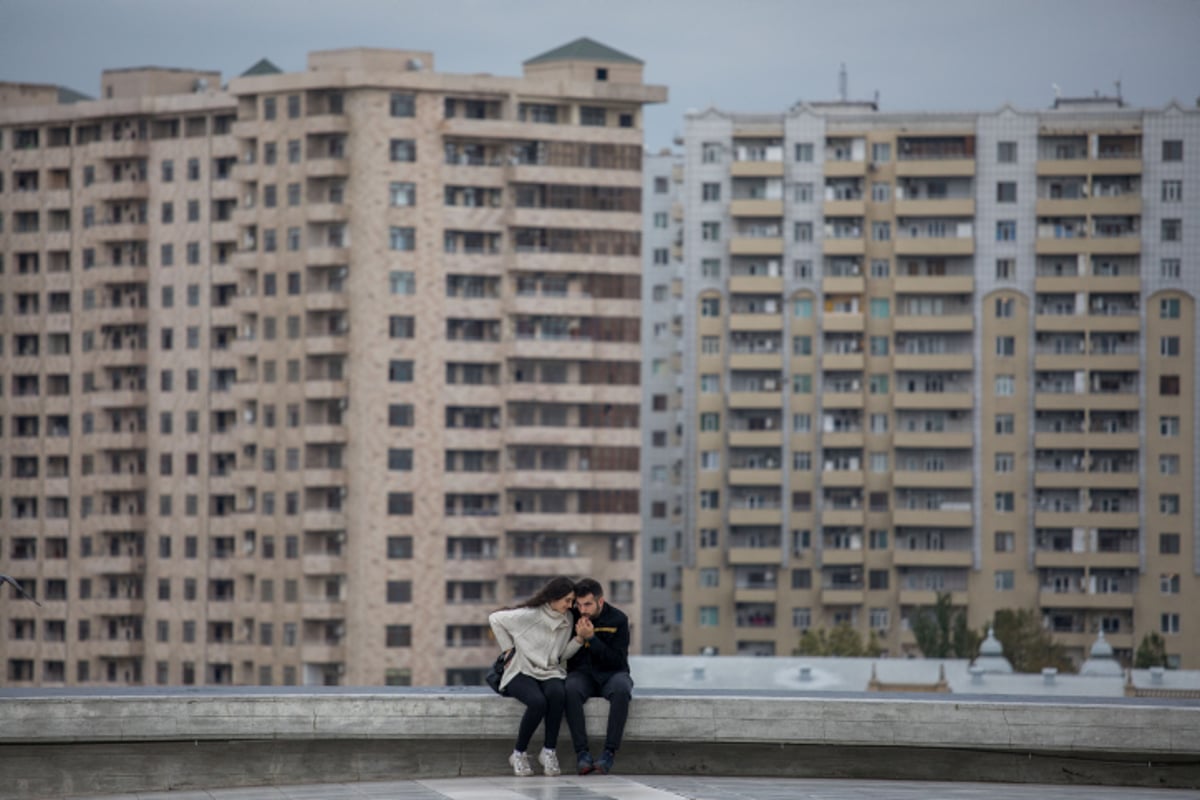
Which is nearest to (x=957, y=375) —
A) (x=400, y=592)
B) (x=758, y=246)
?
(x=758, y=246)

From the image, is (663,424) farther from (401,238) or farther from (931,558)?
(401,238)

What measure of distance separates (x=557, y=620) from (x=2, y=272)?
3596 inches

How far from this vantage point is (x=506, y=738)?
1800 centimetres

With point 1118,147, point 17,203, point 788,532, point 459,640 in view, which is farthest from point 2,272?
point 1118,147

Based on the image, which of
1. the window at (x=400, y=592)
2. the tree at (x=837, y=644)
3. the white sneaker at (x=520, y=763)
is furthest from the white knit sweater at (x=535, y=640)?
the tree at (x=837, y=644)

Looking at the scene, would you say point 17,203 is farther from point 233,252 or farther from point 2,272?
point 233,252

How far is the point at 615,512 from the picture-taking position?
92.8 m

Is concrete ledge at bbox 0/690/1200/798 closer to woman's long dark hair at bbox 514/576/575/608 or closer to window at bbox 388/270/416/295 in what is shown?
woman's long dark hair at bbox 514/576/575/608

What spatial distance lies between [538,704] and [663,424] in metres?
96.8

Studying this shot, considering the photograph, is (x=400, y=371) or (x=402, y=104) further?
(x=400, y=371)

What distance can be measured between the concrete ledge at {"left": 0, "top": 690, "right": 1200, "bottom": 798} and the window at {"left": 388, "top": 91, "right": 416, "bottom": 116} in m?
74.1

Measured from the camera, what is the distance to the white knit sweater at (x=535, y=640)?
17859 mm

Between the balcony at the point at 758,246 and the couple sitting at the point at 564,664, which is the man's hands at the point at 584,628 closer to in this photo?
the couple sitting at the point at 564,664

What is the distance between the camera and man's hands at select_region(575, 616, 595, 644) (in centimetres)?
1795
